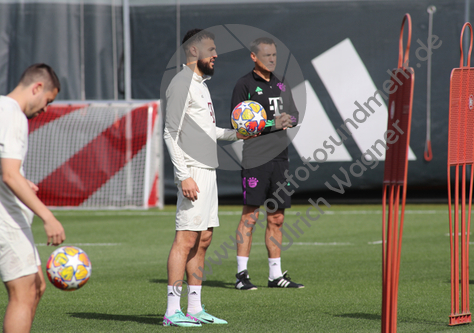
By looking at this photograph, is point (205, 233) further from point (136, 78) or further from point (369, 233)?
point (136, 78)

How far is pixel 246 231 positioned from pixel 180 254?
1717 millimetres

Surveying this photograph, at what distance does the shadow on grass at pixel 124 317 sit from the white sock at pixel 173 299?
6.3 inches

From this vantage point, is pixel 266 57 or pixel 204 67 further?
pixel 266 57

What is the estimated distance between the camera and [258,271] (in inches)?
262

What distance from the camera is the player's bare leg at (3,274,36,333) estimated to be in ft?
10.2

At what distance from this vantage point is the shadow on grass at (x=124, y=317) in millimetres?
4426

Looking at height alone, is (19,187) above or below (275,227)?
above

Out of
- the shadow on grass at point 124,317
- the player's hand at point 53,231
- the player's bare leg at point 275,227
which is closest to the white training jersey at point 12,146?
the player's hand at point 53,231

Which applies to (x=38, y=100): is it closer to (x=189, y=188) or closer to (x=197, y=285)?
(x=189, y=188)

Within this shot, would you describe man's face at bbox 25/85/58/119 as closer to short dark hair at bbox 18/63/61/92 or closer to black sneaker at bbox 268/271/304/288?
short dark hair at bbox 18/63/61/92

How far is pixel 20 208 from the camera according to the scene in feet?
10.4

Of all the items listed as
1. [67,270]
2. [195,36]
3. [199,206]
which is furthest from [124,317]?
[195,36]

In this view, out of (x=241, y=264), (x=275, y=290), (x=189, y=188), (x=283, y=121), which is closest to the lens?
(x=189, y=188)

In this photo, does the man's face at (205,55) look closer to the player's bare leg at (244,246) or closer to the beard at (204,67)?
the beard at (204,67)
